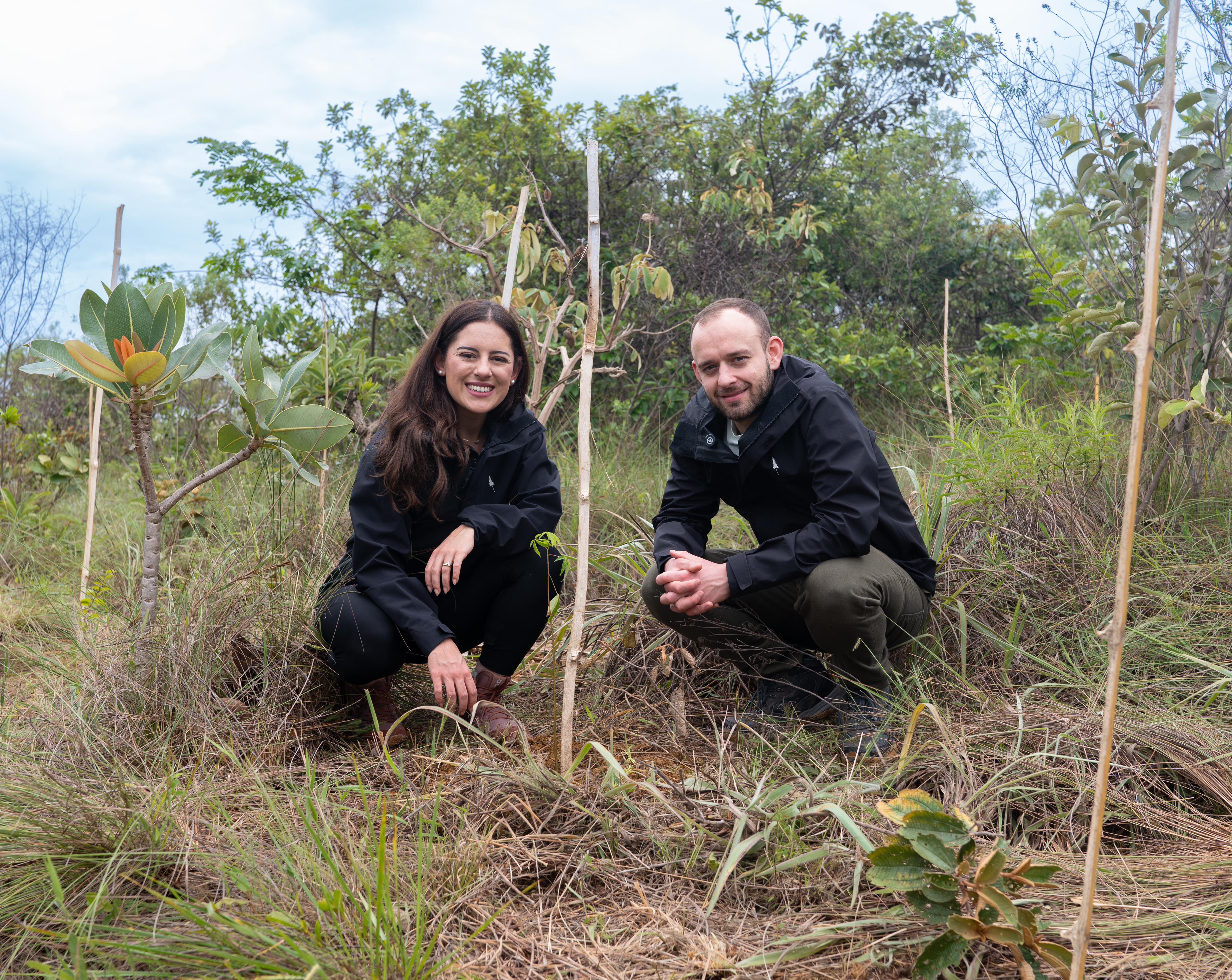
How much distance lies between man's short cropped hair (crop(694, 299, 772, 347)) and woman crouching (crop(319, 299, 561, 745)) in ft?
1.88

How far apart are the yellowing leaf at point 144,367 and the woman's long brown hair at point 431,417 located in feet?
2.01

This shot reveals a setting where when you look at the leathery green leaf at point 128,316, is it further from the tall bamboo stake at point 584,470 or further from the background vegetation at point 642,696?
the tall bamboo stake at point 584,470

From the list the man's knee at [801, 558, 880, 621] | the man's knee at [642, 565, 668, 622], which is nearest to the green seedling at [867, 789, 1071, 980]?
the man's knee at [801, 558, 880, 621]

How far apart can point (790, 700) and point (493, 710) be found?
0.88m

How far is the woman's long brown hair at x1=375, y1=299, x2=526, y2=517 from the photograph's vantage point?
256cm

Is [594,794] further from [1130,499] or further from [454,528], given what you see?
[1130,499]

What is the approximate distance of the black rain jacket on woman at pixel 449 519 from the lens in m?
2.45

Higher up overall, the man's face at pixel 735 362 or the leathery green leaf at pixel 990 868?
the man's face at pixel 735 362

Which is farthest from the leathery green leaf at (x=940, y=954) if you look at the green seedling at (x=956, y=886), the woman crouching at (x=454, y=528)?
the woman crouching at (x=454, y=528)

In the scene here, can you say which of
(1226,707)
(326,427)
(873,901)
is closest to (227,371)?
(326,427)

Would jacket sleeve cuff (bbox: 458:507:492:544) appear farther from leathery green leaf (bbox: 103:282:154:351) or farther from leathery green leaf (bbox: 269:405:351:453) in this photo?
leathery green leaf (bbox: 103:282:154:351)

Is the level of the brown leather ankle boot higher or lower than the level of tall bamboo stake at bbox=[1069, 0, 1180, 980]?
lower

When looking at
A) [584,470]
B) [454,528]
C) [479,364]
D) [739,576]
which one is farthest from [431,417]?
[739,576]

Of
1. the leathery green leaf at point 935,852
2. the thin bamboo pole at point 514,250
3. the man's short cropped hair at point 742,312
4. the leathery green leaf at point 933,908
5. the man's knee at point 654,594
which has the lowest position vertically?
the leathery green leaf at point 933,908
